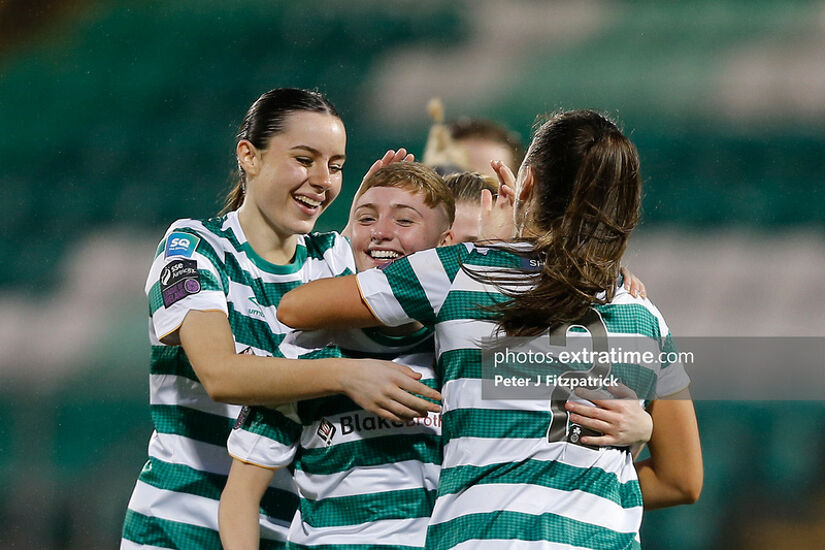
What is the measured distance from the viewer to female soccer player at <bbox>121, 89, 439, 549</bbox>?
1405 millimetres

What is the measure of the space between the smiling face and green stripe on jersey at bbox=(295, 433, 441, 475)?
0.31 metres

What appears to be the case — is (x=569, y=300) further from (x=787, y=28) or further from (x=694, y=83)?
(x=787, y=28)

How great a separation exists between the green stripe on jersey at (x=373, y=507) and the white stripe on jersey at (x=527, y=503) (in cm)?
10

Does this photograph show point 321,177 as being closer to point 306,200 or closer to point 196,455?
point 306,200

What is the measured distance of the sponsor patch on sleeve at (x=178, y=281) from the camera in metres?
1.62

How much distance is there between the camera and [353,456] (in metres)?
1.39

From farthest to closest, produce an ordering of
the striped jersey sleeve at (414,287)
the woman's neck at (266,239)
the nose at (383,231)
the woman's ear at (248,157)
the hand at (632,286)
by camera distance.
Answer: the woman's ear at (248,157) < the woman's neck at (266,239) < the nose at (383,231) < the hand at (632,286) < the striped jersey sleeve at (414,287)

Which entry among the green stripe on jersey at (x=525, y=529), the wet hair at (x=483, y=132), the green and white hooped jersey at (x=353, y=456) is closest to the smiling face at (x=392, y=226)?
the green and white hooped jersey at (x=353, y=456)

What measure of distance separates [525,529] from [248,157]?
41.0 inches

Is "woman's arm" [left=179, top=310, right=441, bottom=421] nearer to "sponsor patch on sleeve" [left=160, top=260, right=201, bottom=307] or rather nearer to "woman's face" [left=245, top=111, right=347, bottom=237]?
"sponsor patch on sleeve" [left=160, top=260, right=201, bottom=307]

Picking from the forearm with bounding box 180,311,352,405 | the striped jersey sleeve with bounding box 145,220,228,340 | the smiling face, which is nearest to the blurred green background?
the striped jersey sleeve with bounding box 145,220,228,340

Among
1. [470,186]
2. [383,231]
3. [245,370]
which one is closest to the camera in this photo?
[245,370]

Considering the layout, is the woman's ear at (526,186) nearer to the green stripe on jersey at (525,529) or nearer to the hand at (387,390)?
the hand at (387,390)

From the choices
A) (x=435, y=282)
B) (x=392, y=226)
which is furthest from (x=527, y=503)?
(x=392, y=226)
